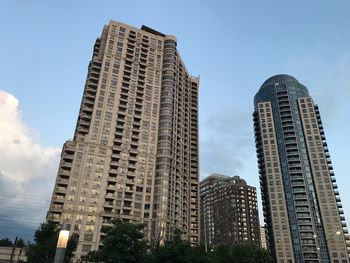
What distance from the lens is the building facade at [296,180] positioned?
135 meters

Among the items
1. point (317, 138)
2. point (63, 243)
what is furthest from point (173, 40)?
point (63, 243)

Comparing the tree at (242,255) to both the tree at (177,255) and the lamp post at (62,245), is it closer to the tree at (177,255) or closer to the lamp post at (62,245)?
the tree at (177,255)

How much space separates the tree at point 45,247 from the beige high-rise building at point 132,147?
3225 centimetres

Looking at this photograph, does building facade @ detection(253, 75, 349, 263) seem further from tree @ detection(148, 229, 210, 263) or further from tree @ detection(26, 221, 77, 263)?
tree @ detection(148, 229, 210, 263)

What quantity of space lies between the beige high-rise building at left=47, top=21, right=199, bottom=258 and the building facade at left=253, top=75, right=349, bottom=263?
41.1 m

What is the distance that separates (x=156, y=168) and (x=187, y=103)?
43721 mm

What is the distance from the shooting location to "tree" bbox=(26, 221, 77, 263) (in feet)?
195

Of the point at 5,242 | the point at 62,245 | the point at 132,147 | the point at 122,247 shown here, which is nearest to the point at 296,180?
the point at 132,147

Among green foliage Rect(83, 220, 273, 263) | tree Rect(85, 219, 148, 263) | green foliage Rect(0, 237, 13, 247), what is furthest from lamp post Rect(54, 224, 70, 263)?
green foliage Rect(0, 237, 13, 247)

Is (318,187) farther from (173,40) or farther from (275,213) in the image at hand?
(173,40)

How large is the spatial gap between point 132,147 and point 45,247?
196 feet

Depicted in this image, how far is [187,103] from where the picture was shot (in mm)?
147875

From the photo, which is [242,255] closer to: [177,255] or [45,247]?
[177,255]

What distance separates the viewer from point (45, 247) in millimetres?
59750
